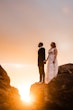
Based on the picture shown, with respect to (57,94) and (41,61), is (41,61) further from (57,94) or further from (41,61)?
(57,94)

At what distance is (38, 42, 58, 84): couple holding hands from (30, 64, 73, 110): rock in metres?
1.95

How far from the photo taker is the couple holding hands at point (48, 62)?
21.3m

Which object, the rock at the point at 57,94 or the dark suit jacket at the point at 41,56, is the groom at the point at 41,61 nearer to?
the dark suit jacket at the point at 41,56

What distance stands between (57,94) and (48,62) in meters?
4.92

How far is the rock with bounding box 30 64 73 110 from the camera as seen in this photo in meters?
17.3

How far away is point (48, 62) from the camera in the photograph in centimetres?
2219

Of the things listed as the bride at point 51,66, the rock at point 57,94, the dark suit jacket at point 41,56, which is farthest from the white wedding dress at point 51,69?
the rock at point 57,94

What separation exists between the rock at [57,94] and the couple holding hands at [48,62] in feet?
6.38

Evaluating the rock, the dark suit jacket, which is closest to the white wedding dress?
the dark suit jacket

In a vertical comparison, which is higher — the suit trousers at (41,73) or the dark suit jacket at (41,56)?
the dark suit jacket at (41,56)

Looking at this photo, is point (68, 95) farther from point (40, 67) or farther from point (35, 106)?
point (40, 67)

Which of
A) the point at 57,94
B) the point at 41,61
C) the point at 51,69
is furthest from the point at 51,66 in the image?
the point at 57,94

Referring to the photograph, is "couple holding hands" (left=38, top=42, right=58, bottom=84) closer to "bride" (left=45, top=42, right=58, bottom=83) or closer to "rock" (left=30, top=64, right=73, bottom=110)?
"bride" (left=45, top=42, right=58, bottom=83)

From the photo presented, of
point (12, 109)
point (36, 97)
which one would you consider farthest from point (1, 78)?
point (12, 109)
